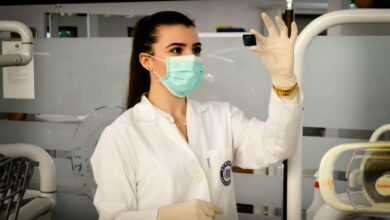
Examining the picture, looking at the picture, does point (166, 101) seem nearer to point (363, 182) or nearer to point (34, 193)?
point (363, 182)

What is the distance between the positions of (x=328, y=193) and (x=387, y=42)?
617 millimetres

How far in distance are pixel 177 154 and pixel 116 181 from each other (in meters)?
0.18

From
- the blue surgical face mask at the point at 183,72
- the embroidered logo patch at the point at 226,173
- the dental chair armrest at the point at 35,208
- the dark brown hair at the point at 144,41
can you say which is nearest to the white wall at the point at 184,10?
the dark brown hair at the point at 144,41

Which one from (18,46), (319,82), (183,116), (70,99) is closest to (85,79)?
(70,99)

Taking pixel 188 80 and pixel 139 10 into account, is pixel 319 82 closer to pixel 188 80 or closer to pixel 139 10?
pixel 188 80

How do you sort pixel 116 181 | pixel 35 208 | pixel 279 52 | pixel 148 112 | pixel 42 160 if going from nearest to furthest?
1. pixel 279 52
2. pixel 116 181
3. pixel 148 112
4. pixel 35 208
5. pixel 42 160

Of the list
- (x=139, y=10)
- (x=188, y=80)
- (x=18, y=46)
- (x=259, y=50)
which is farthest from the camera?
(x=18, y=46)

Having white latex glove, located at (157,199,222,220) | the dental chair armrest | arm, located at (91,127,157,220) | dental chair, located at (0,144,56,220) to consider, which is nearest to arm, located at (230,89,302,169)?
white latex glove, located at (157,199,222,220)

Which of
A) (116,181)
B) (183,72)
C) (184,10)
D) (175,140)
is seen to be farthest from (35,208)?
(184,10)

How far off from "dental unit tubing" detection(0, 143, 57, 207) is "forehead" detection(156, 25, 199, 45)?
752 mm

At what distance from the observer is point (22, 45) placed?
164 centimetres

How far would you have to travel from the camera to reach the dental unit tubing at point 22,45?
5.07 ft

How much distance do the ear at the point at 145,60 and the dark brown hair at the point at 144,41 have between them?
12 millimetres

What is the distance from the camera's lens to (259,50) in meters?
1.03
